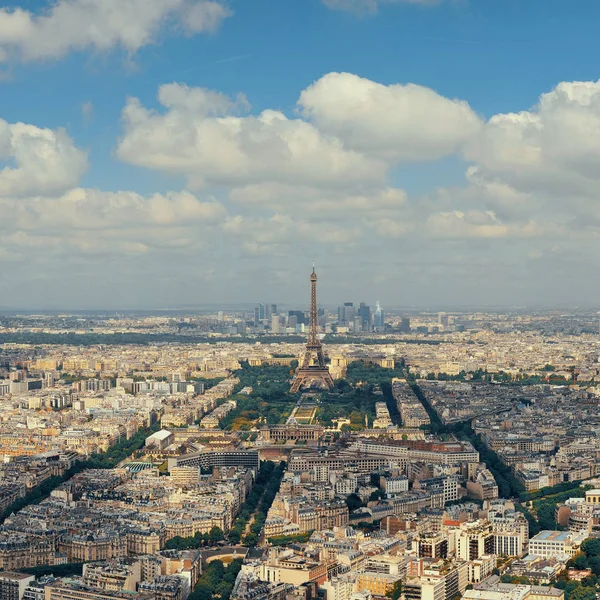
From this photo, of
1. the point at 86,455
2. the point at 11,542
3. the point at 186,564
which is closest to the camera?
the point at 186,564

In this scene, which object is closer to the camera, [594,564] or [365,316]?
[594,564]

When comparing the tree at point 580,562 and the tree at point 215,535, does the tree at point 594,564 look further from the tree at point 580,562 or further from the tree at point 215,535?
the tree at point 215,535

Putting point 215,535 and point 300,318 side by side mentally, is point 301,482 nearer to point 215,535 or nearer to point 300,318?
point 215,535

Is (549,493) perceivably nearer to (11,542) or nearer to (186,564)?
(186,564)

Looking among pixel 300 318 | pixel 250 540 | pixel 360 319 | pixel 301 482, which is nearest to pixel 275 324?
pixel 300 318

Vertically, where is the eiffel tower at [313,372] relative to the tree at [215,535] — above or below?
above

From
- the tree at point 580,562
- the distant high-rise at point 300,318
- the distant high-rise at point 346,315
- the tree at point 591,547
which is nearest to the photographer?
the tree at point 580,562

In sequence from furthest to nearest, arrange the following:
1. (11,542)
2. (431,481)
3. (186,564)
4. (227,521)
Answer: (431,481)
(227,521)
(11,542)
(186,564)

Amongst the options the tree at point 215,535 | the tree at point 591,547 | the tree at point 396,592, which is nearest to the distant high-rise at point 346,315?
the tree at point 215,535

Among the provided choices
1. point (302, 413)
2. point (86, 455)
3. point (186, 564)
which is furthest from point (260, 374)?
point (186, 564)

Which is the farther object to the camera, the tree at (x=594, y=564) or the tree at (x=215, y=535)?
the tree at (x=215, y=535)

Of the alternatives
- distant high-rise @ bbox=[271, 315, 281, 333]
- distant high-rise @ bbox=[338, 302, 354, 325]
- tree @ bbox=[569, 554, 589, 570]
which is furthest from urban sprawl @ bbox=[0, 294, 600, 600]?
distant high-rise @ bbox=[338, 302, 354, 325]
